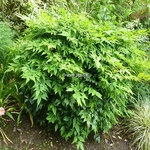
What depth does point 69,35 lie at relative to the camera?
2250 mm

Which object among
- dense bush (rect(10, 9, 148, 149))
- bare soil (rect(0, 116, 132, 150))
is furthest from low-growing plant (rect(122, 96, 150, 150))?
dense bush (rect(10, 9, 148, 149))

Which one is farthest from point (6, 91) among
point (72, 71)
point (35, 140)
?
point (72, 71)

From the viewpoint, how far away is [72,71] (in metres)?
2.23

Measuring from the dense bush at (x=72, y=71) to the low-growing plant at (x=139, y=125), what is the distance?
618 mm

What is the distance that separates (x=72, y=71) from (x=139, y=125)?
137 cm

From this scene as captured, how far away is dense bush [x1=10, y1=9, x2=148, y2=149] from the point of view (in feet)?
7.38

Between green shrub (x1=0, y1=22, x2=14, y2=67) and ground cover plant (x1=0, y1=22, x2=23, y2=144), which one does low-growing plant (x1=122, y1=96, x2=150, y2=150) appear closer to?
ground cover plant (x1=0, y1=22, x2=23, y2=144)

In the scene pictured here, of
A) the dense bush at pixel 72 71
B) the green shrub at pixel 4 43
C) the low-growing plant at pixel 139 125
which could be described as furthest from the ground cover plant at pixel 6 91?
the low-growing plant at pixel 139 125

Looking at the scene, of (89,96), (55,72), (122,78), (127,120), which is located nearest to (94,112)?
(89,96)

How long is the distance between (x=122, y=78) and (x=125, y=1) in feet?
9.12

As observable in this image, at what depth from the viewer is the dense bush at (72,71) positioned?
225 cm

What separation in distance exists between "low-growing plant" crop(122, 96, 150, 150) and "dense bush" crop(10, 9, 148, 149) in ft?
2.03

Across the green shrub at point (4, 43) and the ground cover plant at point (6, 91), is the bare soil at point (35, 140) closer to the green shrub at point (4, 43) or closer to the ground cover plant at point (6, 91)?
the ground cover plant at point (6, 91)

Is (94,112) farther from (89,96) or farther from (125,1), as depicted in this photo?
(125,1)
